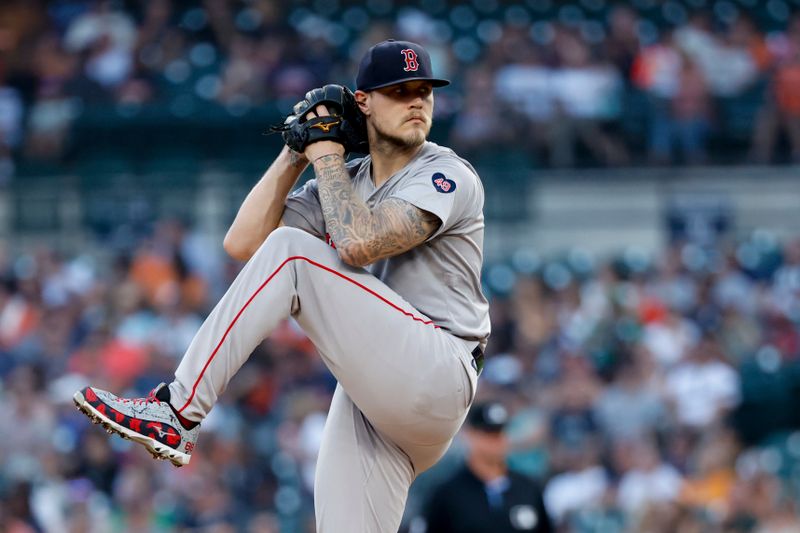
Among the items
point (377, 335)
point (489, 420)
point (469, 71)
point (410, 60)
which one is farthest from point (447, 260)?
point (469, 71)

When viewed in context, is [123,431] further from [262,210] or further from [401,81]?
[401,81]

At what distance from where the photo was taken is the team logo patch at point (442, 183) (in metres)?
4.22

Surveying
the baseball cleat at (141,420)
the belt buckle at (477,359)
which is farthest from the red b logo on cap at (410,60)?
the baseball cleat at (141,420)

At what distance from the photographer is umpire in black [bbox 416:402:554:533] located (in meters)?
5.64

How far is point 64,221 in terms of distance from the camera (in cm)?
1178

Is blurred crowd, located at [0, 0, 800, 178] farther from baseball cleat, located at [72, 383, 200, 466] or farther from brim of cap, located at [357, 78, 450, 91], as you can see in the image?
baseball cleat, located at [72, 383, 200, 466]

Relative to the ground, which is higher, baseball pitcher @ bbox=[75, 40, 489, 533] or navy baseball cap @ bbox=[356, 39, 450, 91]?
navy baseball cap @ bbox=[356, 39, 450, 91]

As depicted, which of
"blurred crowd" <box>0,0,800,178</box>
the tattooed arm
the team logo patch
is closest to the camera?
the team logo patch

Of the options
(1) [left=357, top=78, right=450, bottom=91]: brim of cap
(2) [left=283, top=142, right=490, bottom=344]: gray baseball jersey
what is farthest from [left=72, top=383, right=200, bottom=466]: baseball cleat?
(1) [left=357, top=78, right=450, bottom=91]: brim of cap

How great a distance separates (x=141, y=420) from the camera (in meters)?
3.96

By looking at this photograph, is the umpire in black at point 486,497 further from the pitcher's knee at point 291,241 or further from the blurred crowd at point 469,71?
the blurred crowd at point 469,71

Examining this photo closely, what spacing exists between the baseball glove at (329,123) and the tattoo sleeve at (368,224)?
0.17m

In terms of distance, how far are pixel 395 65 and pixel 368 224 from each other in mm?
542

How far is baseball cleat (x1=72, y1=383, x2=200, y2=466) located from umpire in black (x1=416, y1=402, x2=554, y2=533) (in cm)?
190
